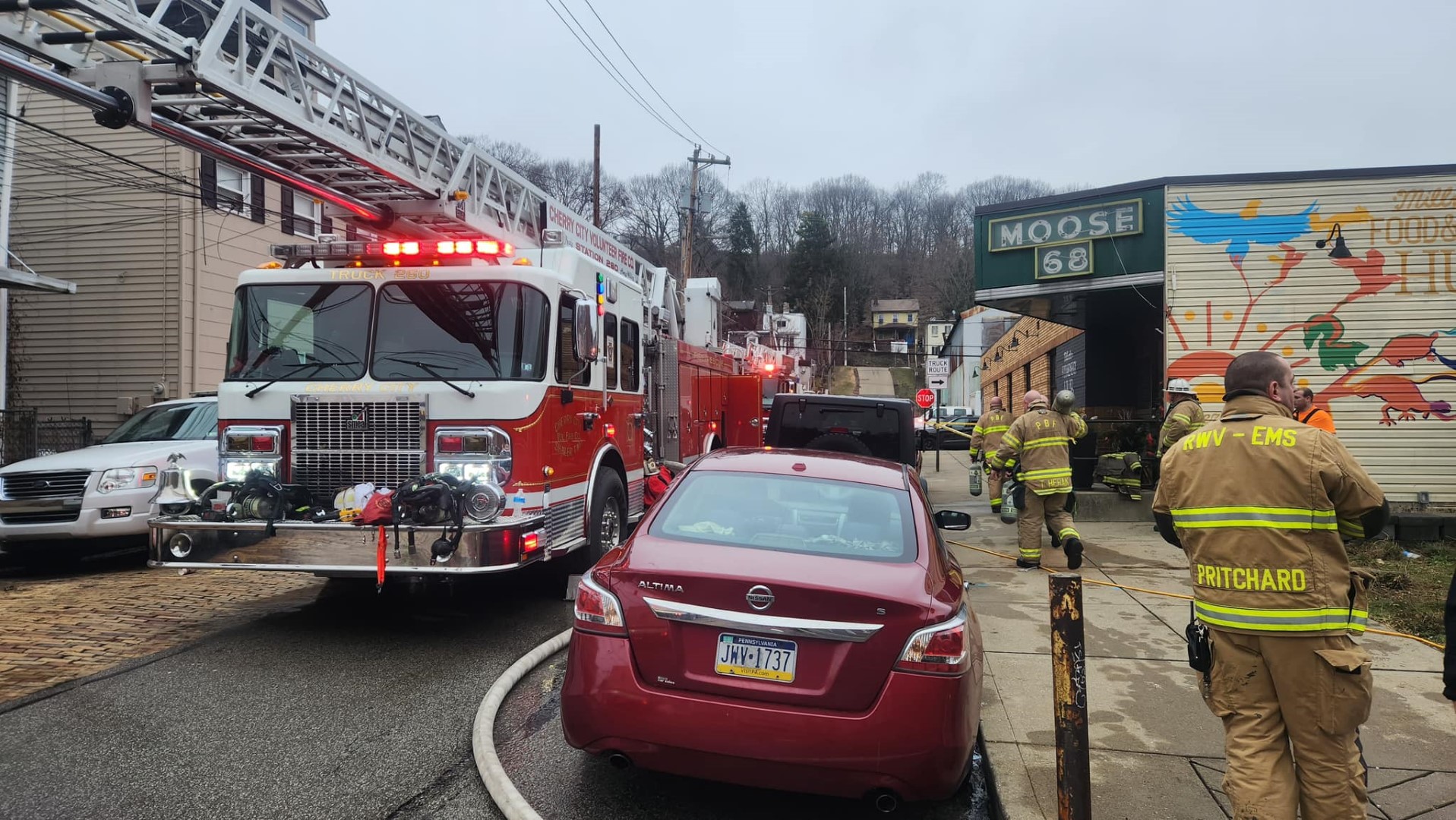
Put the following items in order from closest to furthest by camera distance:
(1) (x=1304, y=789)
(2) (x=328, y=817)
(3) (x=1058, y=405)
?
(1) (x=1304, y=789) < (2) (x=328, y=817) < (3) (x=1058, y=405)

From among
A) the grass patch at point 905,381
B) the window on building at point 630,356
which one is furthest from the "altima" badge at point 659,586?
the grass patch at point 905,381

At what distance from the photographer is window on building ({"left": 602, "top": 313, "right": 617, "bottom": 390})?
7.48 metres

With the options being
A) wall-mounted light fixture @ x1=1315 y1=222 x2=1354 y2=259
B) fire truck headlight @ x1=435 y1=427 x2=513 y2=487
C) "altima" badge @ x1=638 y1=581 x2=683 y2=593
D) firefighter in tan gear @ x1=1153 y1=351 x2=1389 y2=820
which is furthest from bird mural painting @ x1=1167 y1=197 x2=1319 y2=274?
"altima" badge @ x1=638 y1=581 x2=683 y2=593

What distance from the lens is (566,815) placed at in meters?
3.40

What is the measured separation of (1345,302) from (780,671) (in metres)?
11.0

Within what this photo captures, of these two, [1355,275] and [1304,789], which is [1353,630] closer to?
[1304,789]

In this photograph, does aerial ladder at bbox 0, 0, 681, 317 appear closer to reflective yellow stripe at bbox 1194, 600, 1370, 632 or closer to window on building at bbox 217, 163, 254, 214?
reflective yellow stripe at bbox 1194, 600, 1370, 632

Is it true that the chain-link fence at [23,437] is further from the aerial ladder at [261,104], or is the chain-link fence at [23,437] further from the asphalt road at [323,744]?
the asphalt road at [323,744]

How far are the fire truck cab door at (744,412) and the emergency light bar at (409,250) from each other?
7.05 m

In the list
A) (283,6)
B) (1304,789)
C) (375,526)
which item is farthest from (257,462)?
(283,6)

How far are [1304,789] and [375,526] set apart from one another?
4819 mm

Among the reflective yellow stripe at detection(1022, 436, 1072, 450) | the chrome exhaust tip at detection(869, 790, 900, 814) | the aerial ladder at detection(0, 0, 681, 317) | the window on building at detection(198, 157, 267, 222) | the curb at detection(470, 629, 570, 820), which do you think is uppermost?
the window on building at detection(198, 157, 267, 222)

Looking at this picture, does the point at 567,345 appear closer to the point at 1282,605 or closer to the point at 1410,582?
the point at 1282,605

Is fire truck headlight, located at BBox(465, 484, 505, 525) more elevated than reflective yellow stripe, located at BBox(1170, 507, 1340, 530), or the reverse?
reflective yellow stripe, located at BBox(1170, 507, 1340, 530)
